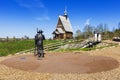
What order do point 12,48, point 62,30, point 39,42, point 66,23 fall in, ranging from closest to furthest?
point 39,42 < point 12,48 < point 62,30 < point 66,23

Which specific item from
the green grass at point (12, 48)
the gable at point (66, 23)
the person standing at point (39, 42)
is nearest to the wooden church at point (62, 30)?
the gable at point (66, 23)

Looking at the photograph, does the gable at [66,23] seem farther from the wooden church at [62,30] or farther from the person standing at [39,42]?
the person standing at [39,42]

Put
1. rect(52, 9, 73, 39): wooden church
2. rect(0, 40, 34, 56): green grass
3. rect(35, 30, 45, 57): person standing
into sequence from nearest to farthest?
rect(35, 30, 45, 57): person standing < rect(0, 40, 34, 56): green grass < rect(52, 9, 73, 39): wooden church

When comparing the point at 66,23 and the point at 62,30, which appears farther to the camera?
the point at 66,23

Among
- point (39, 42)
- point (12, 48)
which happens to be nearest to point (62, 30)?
point (12, 48)

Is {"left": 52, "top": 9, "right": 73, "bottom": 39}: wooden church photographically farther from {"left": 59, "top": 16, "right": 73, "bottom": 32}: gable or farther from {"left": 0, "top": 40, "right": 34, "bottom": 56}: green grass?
{"left": 0, "top": 40, "right": 34, "bottom": 56}: green grass

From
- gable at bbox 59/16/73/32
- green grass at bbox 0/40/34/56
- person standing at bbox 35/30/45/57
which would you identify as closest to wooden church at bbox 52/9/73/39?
gable at bbox 59/16/73/32

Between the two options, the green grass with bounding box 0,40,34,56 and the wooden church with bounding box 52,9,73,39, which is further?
the wooden church with bounding box 52,9,73,39

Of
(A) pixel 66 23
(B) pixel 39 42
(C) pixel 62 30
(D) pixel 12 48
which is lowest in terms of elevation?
(D) pixel 12 48

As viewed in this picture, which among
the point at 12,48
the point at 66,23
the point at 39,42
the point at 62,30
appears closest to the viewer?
the point at 39,42

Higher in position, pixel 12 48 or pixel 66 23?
pixel 66 23

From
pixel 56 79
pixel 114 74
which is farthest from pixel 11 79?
pixel 114 74

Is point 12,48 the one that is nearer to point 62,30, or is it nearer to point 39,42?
point 39,42

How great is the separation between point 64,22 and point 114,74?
53.7m
